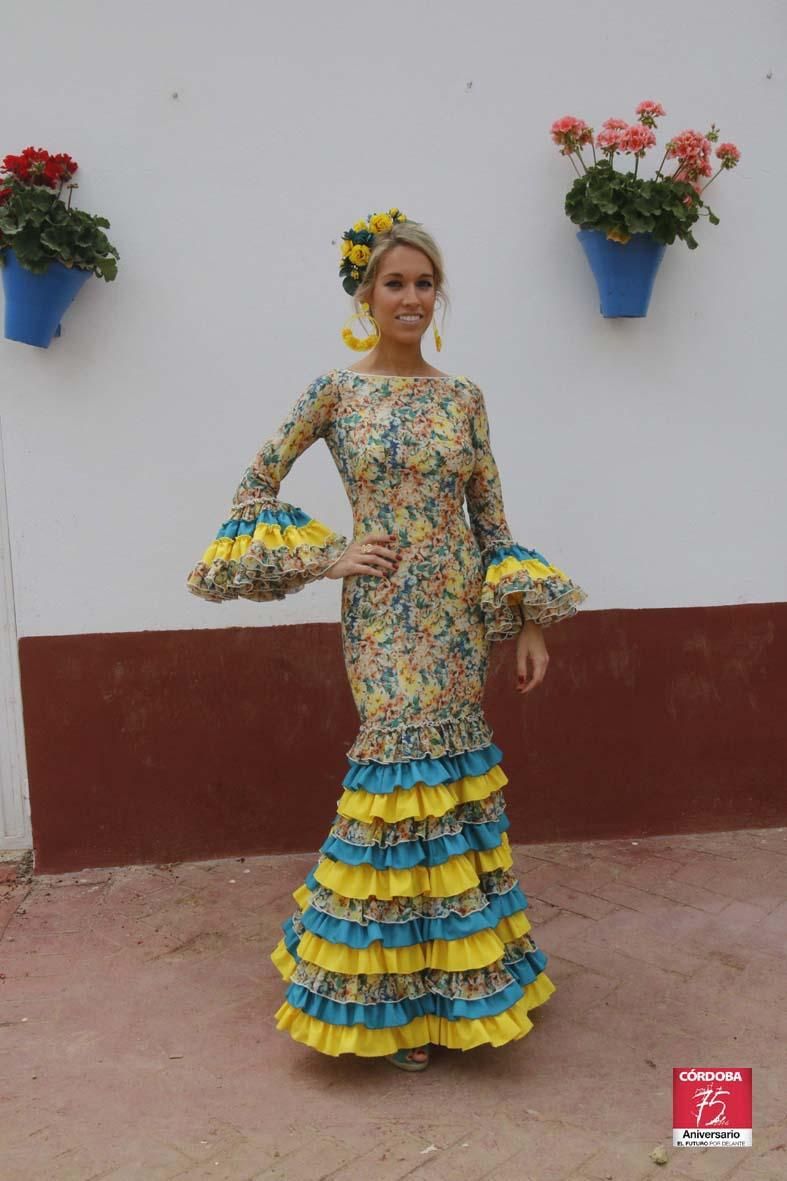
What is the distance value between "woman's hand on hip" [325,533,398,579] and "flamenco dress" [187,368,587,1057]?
0.07 feet

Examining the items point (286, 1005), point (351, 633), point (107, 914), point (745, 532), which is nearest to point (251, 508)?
point (351, 633)

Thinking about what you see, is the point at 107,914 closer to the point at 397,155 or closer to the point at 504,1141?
the point at 504,1141

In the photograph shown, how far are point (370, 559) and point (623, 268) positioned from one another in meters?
1.87

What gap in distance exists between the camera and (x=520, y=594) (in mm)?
2998

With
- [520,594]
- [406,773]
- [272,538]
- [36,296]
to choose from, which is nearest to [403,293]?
[272,538]

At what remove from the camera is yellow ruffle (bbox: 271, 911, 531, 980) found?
2.85 metres

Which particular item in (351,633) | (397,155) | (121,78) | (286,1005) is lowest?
(286,1005)

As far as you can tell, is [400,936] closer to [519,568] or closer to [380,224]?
[519,568]

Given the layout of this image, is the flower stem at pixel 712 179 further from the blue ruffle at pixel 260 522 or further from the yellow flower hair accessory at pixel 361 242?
the blue ruffle at pixel 260 522

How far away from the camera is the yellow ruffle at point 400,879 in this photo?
285 centimetres

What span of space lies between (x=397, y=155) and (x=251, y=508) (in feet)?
6.14

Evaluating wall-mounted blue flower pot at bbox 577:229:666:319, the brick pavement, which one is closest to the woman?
the brick pavement

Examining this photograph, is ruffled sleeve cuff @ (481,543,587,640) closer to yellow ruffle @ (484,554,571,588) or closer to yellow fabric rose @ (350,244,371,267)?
yellow ruffle @ (484,554,571,588)

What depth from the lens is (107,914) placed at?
3.94m
